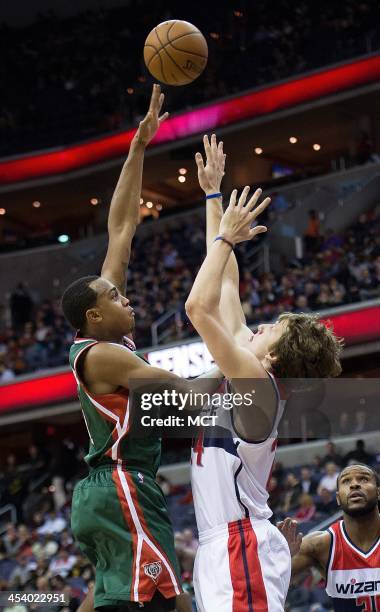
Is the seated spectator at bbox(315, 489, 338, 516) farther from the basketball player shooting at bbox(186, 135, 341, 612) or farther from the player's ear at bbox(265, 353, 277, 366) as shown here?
the player's ear at bbox(265, 353, 277, 366)

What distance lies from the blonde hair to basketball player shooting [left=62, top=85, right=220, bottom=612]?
318 millimetres

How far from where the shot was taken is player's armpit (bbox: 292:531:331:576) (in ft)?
18.5

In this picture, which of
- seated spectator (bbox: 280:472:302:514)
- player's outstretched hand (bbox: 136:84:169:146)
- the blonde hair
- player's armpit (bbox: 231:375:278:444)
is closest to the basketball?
player's outstretched hand (bbox: 136:84:169:146)

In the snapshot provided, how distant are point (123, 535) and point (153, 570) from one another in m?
0.19

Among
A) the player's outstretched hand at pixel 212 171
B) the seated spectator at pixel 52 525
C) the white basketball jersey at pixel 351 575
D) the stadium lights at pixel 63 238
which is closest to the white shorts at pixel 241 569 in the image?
the white basketball jersey at pixel 351 575

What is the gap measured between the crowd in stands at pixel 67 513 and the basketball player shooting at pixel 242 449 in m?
1.90

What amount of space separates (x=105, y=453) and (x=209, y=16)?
24.3 m

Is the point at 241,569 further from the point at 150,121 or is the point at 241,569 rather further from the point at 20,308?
the point at 20,308

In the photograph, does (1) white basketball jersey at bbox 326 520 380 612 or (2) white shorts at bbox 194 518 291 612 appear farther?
(1) white basketball jersey at bbox 326 520 380 612

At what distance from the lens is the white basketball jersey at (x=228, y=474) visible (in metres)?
4.08

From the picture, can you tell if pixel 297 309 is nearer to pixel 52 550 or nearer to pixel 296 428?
pixel 52 550

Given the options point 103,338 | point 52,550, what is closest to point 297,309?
point 52,550

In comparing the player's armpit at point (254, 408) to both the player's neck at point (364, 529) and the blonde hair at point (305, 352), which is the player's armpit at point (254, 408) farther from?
the player's neck at point (364, 529)

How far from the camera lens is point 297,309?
57.5 feet
